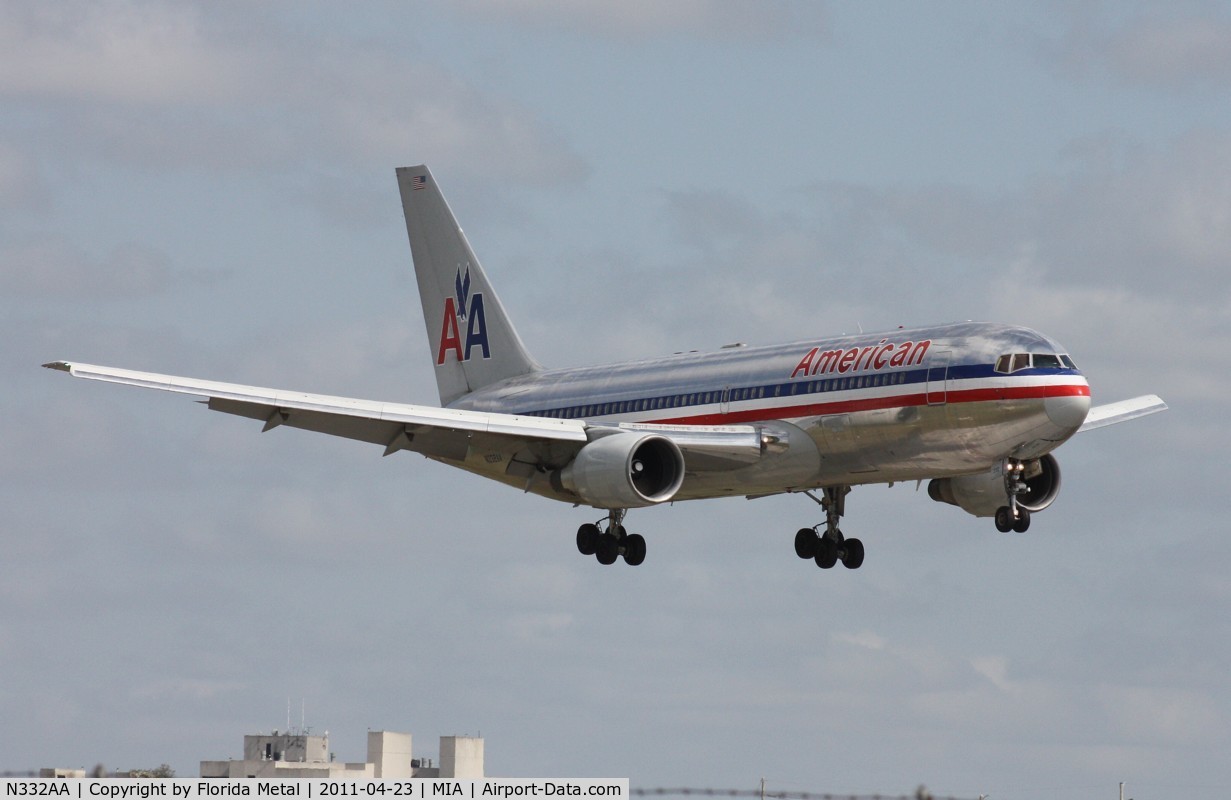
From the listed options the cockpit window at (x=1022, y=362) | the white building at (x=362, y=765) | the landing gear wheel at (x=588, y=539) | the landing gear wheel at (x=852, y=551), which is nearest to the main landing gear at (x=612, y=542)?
the landing gear wheel at (x=588, y=539)

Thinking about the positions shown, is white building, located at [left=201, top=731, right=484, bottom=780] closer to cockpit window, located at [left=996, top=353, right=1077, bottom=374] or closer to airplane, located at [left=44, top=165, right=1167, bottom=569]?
airplane, located at [left=44, top=165, right=1167, bottom=569]

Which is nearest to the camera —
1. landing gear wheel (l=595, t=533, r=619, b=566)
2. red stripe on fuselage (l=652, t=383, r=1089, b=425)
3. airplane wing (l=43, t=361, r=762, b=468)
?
red stripe on fuselage (l=652, t=383, r=1089, b=425)

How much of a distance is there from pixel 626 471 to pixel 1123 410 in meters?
18.7

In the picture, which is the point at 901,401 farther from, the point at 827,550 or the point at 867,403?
the point at 827,550

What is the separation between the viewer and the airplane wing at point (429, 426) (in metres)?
67.6

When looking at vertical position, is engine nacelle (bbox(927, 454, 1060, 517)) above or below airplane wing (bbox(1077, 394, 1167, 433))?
below

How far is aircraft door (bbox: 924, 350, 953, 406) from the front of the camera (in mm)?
66250

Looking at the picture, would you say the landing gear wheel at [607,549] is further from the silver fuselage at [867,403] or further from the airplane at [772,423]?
the silver fuselage at [867,403]

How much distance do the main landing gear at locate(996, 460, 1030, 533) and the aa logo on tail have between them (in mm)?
21791

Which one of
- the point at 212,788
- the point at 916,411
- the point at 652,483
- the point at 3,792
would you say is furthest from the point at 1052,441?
the point at 3,792

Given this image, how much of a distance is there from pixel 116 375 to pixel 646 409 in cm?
1611

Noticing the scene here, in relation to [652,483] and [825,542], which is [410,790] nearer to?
[652,483]

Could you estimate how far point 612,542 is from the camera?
7400cm

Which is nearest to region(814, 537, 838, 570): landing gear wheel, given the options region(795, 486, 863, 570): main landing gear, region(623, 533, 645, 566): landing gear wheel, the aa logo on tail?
region(795, 486, 863, 570): main landing gear
